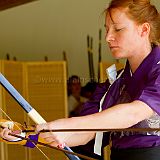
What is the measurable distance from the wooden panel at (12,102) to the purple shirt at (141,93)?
2389 mm

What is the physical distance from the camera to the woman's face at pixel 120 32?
114cm

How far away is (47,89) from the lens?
4176 millimetres

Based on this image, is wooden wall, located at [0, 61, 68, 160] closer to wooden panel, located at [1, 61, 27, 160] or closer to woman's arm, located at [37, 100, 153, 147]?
wooden panel, located at [1, 61, 27, 160]

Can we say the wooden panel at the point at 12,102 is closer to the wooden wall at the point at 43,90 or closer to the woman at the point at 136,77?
the wooden wall at the point at 43,90

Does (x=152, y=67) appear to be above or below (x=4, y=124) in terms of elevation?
above

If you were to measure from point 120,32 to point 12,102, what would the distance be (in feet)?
8.95

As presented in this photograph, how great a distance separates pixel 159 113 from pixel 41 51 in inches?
182

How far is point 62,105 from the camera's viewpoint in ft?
13.7

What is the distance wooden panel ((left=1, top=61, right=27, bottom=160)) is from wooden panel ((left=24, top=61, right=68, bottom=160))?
12 centimetres

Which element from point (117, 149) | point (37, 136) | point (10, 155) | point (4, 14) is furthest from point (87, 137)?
point (4, 14)

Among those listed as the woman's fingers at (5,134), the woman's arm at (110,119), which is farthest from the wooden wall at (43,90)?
the woman's arm at (110,119)

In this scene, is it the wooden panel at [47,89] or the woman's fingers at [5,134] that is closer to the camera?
the woman's fingers at [5,134]

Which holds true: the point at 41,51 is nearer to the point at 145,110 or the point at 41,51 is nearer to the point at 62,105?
the point at 62,105

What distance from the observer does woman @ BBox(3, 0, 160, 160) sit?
1.05 m
